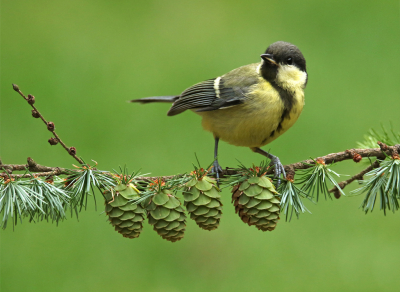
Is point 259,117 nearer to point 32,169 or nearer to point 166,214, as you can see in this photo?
point 166,214

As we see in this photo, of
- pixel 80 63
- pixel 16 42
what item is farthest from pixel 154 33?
pixel 16 42

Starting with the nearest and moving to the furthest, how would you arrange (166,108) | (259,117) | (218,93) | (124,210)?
(124,210)
(259,117)
(218,93)
(166,108)

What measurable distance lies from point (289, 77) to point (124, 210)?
3.62 ft

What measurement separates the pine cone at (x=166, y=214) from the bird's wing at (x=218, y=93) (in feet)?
2.82

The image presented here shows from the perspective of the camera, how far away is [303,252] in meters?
2.97

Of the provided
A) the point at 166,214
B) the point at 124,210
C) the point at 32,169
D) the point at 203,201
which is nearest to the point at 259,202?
the point at 203,201

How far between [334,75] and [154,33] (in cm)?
183

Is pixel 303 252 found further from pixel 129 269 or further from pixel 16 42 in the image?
pixel 16 42

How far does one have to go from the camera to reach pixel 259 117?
195 centimetres

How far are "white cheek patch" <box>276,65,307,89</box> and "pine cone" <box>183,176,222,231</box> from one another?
865 millimetres

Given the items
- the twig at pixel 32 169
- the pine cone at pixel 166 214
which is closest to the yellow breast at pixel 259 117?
the pine cone at pixel 166 214

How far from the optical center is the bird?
1.96 m

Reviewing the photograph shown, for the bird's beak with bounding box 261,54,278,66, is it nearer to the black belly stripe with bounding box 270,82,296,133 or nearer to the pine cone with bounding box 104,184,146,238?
the black belly stripe with bounding box 270,82,296,133

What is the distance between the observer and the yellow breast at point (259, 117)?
1946mm
